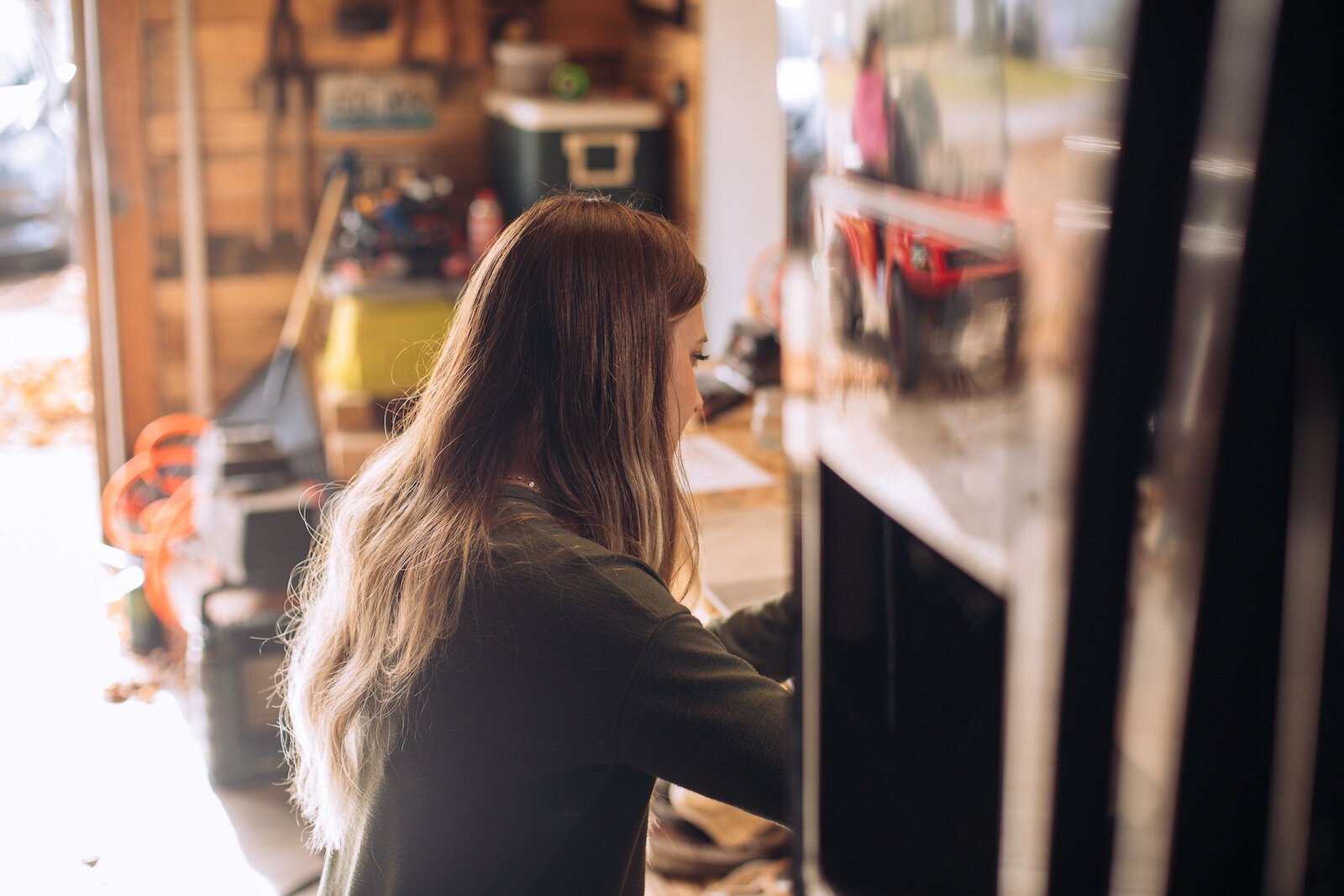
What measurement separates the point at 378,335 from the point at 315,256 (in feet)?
2.35

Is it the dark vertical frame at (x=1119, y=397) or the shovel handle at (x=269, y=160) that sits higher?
the dark vertical frame at (x=1119, y=397)

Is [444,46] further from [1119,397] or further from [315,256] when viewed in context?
[1119,397]

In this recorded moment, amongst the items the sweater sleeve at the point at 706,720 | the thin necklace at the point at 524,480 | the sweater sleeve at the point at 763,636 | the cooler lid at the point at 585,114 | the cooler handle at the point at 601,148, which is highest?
the cooler lid at the point at 585,114

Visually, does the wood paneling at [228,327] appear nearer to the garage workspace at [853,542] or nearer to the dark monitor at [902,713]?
the garage workspace at [853,542]

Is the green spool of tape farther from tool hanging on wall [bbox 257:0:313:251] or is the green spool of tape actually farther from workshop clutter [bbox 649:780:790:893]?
workshop clutter [bbox 649:780:790:893]

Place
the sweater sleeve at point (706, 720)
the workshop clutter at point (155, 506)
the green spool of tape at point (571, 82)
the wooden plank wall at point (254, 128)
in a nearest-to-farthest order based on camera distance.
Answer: the sweater sleeve at point (706, 720), the workshop clutter at point (155, 506), the green spool of tape at point (571, 82), the wooden plank wall at point (254, 128)

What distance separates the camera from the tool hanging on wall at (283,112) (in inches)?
173

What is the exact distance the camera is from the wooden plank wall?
4.32 metres

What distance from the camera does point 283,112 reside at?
14.6ft

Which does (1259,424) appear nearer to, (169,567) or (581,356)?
(581,356)

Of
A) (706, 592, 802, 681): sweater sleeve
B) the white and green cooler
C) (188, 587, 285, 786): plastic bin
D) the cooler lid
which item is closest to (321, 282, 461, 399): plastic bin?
the white and green cooler

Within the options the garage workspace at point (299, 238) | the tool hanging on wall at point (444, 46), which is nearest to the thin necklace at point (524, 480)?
the garage workspace at point (299, 238)

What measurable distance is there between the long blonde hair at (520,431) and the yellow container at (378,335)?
242cm

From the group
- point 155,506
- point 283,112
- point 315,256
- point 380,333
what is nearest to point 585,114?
point 380,333
